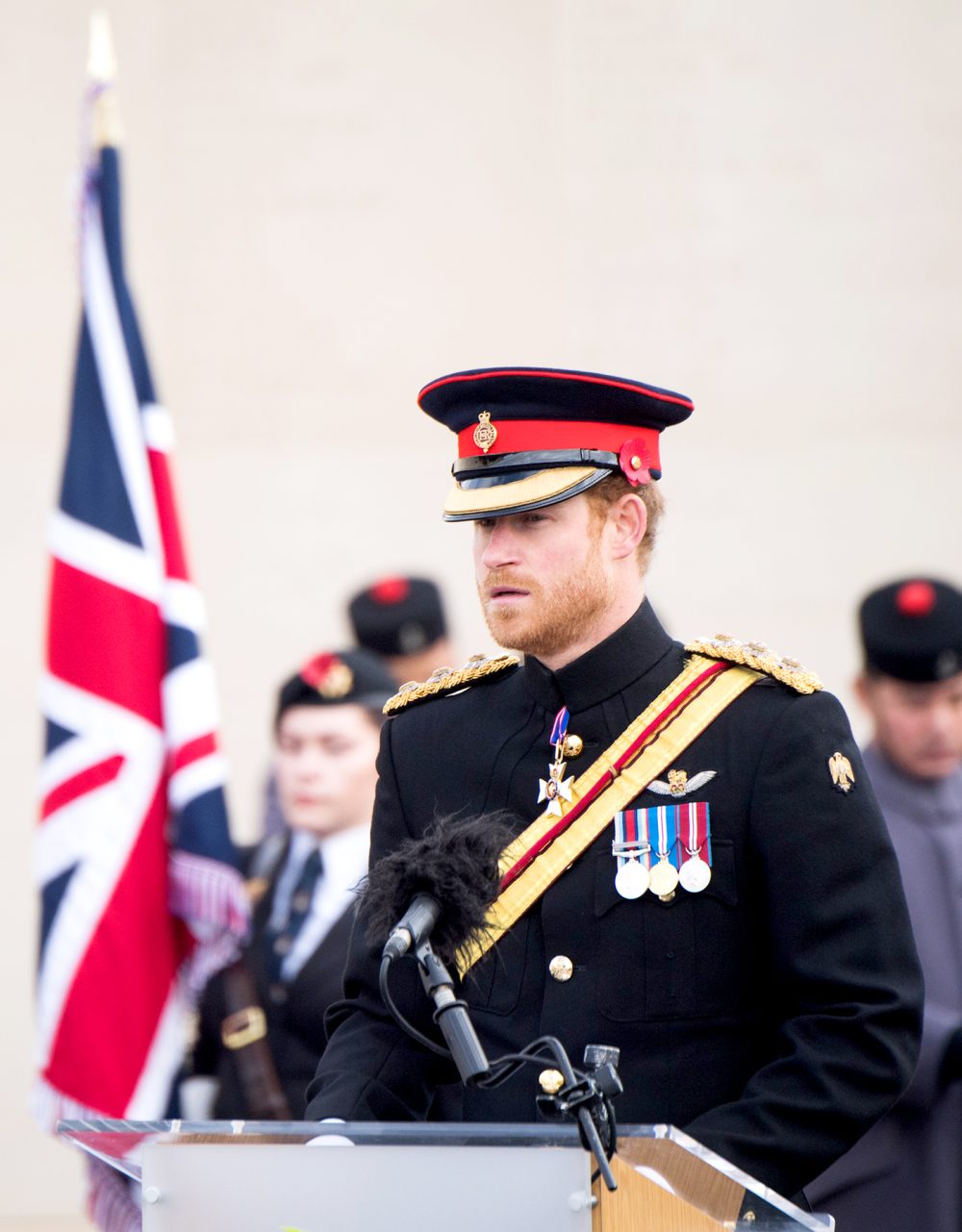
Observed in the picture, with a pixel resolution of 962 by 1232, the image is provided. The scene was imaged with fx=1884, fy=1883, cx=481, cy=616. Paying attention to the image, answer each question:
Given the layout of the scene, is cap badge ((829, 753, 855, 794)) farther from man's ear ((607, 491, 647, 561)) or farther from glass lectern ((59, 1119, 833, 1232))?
glass lectern ((59, 1119, 833, 1232))

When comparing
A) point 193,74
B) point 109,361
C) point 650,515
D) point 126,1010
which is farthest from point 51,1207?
point 650,515

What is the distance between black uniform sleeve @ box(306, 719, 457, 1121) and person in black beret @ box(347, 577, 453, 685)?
8.84 ft

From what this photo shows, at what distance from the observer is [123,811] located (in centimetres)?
391

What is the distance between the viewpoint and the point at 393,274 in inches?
257

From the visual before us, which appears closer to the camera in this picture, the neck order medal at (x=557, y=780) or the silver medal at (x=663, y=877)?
the silver medal at (x=663, y=877)

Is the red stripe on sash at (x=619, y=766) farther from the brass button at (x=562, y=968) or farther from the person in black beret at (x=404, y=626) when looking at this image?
the person in black beret at (x=404, y=626)

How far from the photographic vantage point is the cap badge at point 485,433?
226 centimetres

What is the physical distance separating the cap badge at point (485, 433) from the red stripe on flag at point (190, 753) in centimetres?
184

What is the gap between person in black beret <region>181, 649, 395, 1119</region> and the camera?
3812 millimetres

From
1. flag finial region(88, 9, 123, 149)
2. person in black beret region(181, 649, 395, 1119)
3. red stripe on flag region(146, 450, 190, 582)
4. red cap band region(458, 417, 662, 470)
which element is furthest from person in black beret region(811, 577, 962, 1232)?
flag finial region(88, 9, 123, 149)

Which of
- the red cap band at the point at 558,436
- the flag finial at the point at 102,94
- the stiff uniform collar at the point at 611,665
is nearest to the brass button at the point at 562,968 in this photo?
the stiff uniform collar at the point at 611,665

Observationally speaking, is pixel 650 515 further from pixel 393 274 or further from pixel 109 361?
pixel 393 274

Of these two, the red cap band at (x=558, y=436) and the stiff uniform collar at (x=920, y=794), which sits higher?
the red cap band at (x=558, y=436)

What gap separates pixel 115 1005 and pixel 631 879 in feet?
6.69
